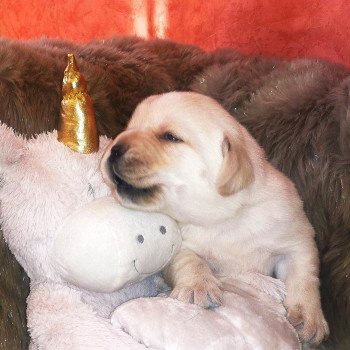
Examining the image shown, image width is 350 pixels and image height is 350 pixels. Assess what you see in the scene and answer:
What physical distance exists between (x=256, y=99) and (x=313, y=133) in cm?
29

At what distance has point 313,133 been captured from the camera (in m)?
1.88

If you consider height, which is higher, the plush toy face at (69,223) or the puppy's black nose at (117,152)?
the puppy's black nose at (117,152)

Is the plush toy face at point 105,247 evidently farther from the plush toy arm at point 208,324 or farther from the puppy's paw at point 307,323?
the puppy's paw at point 307,323

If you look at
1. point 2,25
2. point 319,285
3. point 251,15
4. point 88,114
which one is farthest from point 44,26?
point 319,285

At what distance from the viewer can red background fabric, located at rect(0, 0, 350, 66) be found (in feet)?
10.1

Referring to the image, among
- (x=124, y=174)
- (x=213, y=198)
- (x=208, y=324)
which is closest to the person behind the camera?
(x=208, y=324)

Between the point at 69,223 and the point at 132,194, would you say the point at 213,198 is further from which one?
the point at 69,223

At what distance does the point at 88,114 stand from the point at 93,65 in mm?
556

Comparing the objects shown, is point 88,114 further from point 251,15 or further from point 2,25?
point 2,25

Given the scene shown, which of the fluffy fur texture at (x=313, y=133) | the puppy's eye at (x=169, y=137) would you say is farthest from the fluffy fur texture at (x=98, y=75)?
the puppy's eye at (x=169, y=137)

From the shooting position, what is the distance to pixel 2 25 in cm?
394

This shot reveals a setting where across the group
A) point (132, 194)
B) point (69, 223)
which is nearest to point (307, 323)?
point (132, 194)

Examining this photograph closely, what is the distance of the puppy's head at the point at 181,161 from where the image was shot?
1.42 meters

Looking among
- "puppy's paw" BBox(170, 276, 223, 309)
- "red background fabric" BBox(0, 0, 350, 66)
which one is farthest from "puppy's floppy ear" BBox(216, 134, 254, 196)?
"red background fabric" BBox(0, 0, 350, 66)
